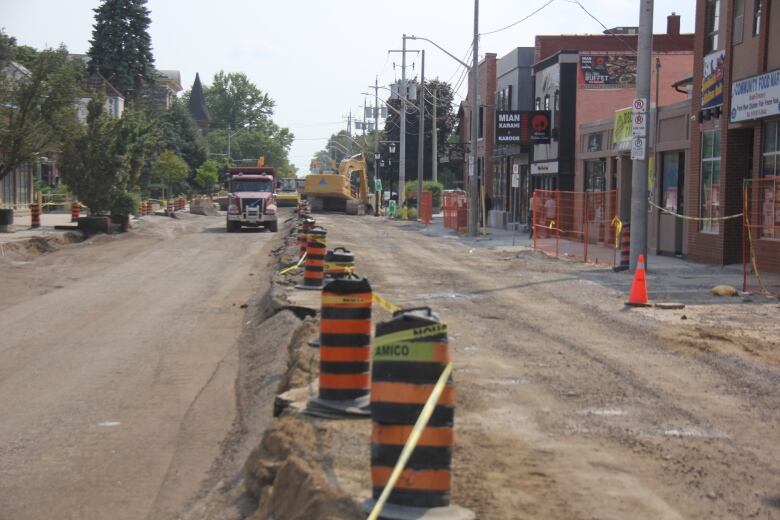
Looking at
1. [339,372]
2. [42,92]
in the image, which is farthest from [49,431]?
[42,92]

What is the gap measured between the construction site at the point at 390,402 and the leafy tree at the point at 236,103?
16139 centimetres

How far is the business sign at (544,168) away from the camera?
143 feet

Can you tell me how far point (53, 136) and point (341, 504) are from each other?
36.3 metres

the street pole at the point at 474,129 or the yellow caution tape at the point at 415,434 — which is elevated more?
the street pole at the point at 474,129

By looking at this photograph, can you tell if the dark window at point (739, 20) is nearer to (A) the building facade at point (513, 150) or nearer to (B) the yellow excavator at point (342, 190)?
(A) the building facade at point (513, 150)

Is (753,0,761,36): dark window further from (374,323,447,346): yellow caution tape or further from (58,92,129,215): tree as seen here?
(58,92,129,215): tree

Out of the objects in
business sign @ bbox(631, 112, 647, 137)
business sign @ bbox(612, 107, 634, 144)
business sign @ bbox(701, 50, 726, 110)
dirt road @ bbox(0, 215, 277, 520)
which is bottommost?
dirt road @ bbox(0, 215, 277, 520)

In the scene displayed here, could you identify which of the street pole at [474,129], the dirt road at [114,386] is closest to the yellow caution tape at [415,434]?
the dirt road at [114,386]

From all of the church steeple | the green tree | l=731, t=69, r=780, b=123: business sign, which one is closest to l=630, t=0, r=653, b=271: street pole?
l=731, t=69, r=780, b=123: business sign

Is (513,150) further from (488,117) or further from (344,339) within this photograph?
(344,339)

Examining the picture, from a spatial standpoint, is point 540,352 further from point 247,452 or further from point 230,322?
point 230,322

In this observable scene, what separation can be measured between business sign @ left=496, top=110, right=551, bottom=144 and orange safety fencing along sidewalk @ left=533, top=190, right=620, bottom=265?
5.37 m

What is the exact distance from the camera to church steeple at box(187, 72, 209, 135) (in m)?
169

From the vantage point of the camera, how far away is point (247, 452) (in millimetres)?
8789
